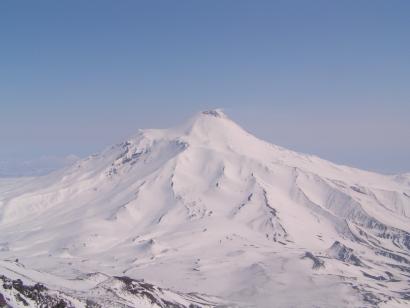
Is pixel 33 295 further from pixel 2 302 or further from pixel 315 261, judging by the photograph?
pixel 315 261

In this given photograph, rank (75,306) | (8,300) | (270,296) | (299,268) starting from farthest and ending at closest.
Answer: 1. (299,268)
2. (270,296)
3. (75,306)
4. (8,300)

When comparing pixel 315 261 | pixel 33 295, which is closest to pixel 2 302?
pixel 33 295

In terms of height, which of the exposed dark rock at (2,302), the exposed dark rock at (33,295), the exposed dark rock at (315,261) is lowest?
the exposed dark rock at (315,261)

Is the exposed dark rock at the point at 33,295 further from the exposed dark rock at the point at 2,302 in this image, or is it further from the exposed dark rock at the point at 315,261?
the exposed dark rock at the point at 315,261

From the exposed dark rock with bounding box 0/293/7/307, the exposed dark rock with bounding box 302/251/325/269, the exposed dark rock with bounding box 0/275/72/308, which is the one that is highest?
the exposed dark rock with bounding box 0/293/7/307

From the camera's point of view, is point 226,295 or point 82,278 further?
point 226,295

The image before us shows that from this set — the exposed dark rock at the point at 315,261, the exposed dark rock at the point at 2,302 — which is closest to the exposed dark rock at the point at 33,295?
the exposed dark rock at the point at 2,302

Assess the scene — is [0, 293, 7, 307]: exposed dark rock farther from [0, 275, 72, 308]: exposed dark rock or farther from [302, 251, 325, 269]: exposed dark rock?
[302, 251, 325, 269]: exposed dark rock

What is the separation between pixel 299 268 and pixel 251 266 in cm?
1774

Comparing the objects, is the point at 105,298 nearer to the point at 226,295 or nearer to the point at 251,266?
the point at 226,295

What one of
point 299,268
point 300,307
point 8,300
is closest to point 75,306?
point 8,300

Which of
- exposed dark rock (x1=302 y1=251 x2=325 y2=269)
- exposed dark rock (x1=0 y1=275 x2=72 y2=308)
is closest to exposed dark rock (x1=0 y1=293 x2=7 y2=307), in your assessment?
exposed dark rock (x1=0 y1=275 x2=72 y2=308)

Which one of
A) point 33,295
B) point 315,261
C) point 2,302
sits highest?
point 2,302

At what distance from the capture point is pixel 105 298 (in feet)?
304
